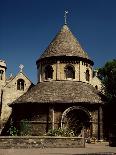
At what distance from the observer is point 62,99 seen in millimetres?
34094

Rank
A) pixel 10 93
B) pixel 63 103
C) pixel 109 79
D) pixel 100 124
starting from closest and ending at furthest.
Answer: pixel 100 124 < pixel 63 103 < pixel 109 79 < pixel 10 93

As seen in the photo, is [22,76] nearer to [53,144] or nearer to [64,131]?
[64,131]

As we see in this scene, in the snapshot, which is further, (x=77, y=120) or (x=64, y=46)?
(x=64, y=46)

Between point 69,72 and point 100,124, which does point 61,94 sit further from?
point 69,72

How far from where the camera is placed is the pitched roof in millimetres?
34078

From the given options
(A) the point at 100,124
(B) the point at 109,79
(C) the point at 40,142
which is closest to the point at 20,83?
(B) the point at 109,79

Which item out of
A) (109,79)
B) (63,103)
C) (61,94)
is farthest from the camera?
(109,79)

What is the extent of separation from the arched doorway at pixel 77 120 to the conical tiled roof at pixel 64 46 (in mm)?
8501

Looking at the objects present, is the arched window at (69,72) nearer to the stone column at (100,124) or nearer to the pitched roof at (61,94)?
the pitched roof at (61,94)

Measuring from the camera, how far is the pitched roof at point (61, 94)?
112ft

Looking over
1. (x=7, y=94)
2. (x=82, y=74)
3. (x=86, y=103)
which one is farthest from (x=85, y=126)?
(x=7, y=94)

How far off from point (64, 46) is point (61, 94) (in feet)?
26.6

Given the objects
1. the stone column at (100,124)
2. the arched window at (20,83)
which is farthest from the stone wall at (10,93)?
the stone column at (100,124)

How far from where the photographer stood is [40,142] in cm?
2539
